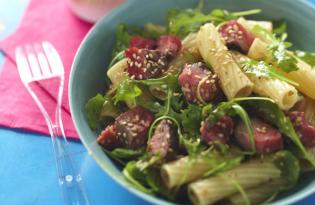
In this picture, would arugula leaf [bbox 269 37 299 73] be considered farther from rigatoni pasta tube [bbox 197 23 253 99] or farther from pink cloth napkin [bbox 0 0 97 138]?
pink cloth napkin [bbox 0 0 97 138]

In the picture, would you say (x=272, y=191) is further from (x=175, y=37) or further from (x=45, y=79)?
(x=45, y=79)

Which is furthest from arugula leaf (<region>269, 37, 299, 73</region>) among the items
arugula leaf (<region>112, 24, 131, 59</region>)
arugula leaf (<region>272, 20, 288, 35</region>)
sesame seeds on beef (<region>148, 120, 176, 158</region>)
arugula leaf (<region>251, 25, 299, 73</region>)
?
arugula leaf (<region>112, 24, 131, 59</region>)

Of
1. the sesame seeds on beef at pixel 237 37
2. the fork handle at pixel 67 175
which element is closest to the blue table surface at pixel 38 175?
the fork handle at pixel 67 175

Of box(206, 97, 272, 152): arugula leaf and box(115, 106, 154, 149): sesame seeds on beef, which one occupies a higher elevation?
box(206, 97, 272, 152): arugula leaf

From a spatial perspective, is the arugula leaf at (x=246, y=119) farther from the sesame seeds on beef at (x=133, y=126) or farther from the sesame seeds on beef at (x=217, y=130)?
the sesame seeds on beef at (x=133, y=126)

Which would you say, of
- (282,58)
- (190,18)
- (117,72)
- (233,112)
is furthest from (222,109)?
(190,18)

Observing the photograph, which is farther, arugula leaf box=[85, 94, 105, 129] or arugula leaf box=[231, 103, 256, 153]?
arugula leaf box=[85, 94, 105, 129]

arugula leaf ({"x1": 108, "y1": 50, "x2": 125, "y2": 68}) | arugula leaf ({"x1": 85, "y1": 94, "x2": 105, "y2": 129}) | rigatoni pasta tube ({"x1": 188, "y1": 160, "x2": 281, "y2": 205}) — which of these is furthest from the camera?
arugula leaf ({"x1": 108, "y1": 50, "x2": 125, "y2": 68})

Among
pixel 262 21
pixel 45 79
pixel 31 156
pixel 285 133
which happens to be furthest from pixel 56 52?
pixel 285 133
